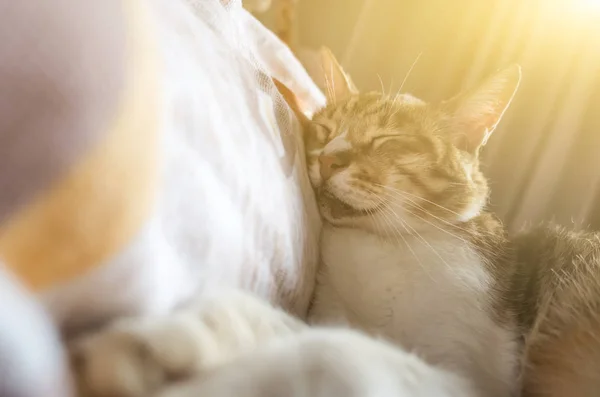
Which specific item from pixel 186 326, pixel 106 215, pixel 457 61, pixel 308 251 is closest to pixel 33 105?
pixel 106 215

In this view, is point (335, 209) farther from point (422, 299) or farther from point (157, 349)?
point (157, 349)

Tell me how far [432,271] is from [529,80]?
0.99 meters

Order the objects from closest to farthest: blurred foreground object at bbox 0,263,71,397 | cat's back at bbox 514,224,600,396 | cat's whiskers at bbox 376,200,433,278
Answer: blurred foreground object at bbox 0,263,71,397 → cat's back at bbox 514,224,600,396 → cat's whiskers at bbox 376,200,433,278

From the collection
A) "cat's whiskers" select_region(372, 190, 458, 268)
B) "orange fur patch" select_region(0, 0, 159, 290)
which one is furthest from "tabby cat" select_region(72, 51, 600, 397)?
"orange fur patch" select_region(0, 0, 159, 290)

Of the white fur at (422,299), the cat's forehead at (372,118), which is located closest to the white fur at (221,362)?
the white fur at (422,299)

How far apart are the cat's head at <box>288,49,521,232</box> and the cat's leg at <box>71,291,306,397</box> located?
18.4 inches

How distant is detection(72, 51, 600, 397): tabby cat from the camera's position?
1.97 feet

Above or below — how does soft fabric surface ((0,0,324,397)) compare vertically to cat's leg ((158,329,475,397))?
above

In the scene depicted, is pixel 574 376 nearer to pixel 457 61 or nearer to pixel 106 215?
pixel 106 215

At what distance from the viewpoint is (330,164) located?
3.08 feet

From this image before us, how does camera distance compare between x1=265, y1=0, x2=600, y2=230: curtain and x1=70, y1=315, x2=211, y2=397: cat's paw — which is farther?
x1=265, y1=0, x2=600, y2=230: curtain

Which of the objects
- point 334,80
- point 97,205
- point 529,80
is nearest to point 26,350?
point 97,205

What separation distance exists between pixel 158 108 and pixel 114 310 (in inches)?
6.1

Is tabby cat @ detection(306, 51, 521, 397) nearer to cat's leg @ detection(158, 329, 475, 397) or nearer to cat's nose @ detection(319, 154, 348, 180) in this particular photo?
cat's nose @ detection(319, 154, 348, 180)
